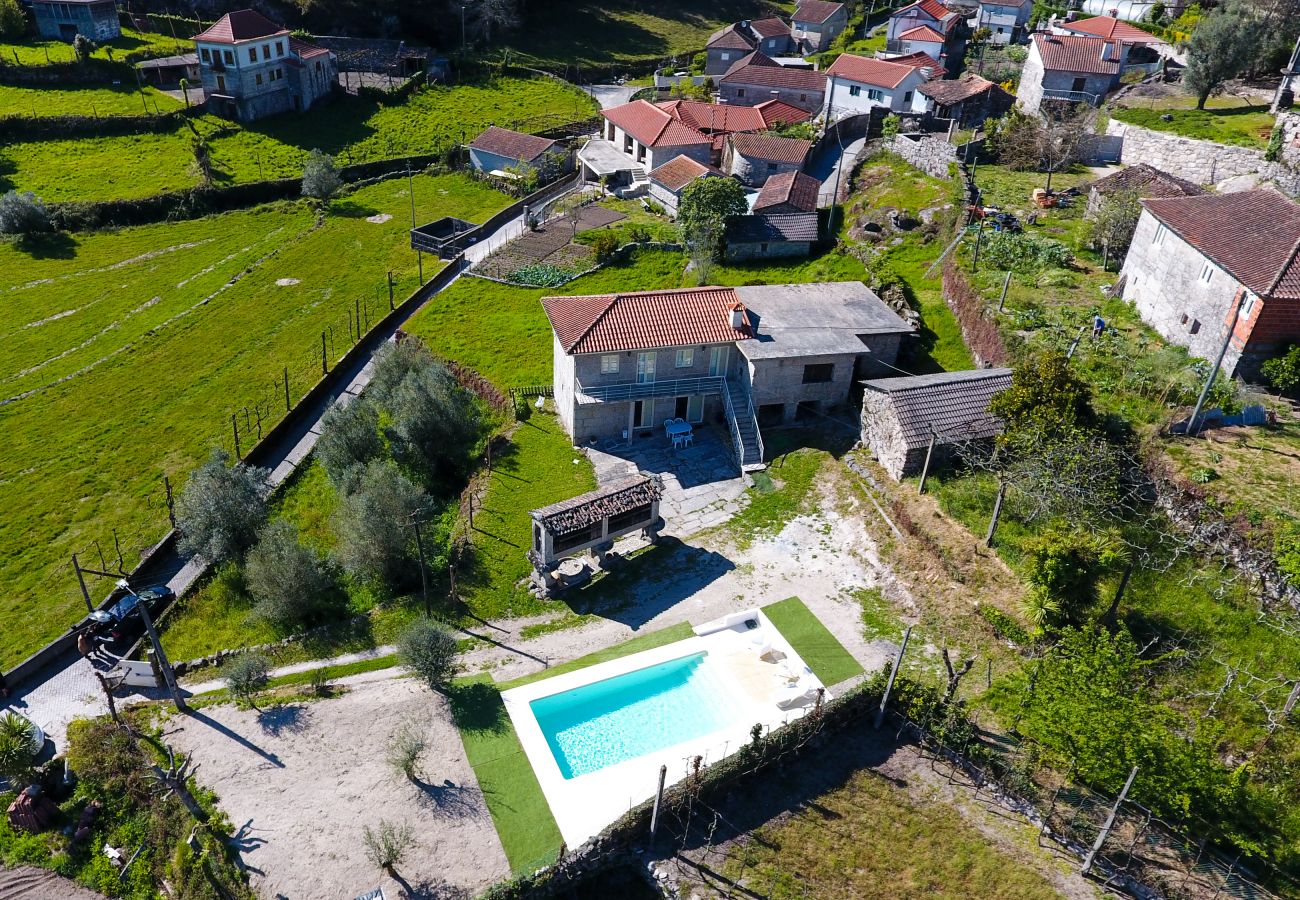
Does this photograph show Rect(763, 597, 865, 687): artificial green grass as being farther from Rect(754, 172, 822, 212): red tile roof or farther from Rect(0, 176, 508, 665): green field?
Rect(754, 172, 822, 212): red tile roof

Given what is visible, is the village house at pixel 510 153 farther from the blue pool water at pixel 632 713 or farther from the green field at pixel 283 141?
the blue pool water at pixel 632 713

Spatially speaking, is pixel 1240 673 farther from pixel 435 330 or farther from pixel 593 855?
pixel 435 330

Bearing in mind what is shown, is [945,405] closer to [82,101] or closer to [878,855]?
[878,855]

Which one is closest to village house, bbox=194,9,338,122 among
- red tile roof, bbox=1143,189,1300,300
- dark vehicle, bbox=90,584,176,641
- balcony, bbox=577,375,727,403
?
balcony, bbox=577,375,727,403

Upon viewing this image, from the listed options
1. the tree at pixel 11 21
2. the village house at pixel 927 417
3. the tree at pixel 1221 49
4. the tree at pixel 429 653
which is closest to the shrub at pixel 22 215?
the tree at pixel 11 21

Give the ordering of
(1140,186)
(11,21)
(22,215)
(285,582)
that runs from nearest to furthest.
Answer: (285,582) → (1140,186) → (22,215) → (11,21)

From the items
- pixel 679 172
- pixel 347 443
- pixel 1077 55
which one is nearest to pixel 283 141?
pixel 679 172

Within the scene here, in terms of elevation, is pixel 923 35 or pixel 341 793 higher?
Answer: pixel 923 35
